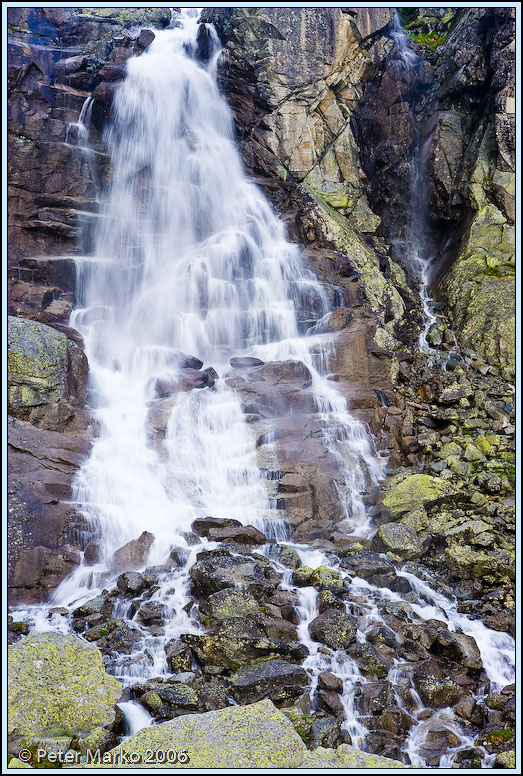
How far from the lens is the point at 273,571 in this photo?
43.0 ft

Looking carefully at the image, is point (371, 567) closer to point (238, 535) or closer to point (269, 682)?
point (238, 535)

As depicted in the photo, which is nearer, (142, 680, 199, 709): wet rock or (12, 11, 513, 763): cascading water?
(142, 680, 199, 709): wet rock

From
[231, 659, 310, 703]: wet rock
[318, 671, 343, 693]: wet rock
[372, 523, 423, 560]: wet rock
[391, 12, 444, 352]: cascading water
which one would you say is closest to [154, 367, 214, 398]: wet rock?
[372, 523, 423, 560]: wet rock

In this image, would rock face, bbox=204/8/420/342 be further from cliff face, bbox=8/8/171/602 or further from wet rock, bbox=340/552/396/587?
wet rock, bbox=340/552/396/587

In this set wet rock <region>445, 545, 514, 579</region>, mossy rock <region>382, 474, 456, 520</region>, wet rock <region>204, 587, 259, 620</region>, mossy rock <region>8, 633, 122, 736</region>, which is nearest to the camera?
mossy rock <region>8, 633, 122, 736</region>

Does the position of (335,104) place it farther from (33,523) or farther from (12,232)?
(33,523)

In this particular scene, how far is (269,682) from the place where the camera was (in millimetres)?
9742

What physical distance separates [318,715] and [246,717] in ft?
10.0

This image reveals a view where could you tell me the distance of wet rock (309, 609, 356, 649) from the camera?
11094mm

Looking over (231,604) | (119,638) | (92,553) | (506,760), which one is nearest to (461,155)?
(92,553)

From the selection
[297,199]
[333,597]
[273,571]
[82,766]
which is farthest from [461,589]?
[297,199]

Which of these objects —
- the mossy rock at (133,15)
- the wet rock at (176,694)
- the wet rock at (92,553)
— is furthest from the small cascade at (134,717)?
the mossy rock at (133,15)

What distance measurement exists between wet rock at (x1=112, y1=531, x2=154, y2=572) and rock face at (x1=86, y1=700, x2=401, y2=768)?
734cm

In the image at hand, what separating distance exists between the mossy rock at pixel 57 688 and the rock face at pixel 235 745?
56.2 inches
